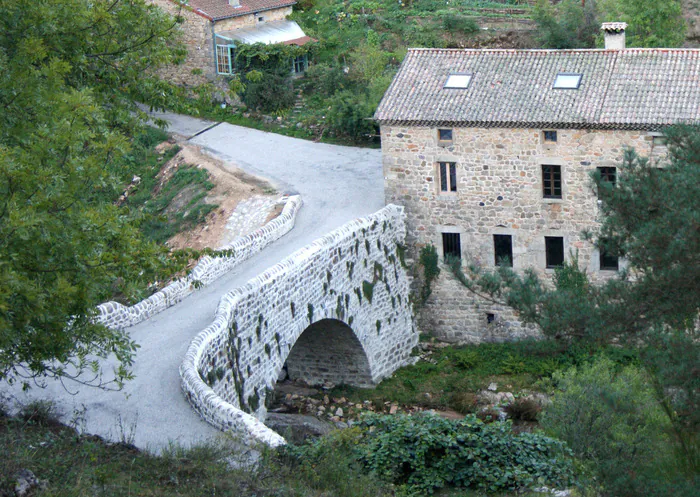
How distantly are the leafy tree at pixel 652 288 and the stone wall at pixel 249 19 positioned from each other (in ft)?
88.7

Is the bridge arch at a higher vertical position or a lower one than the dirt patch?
lower

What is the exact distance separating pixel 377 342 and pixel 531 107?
299 inches

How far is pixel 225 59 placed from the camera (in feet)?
131

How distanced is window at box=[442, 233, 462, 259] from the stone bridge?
4.14 feet

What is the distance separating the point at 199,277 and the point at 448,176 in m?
8.96

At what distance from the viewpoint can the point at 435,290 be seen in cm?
2959

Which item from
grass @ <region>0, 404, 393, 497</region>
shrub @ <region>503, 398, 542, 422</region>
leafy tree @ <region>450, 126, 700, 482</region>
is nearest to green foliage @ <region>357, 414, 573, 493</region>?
grass @ <region>0, 404, 393, 497</region>

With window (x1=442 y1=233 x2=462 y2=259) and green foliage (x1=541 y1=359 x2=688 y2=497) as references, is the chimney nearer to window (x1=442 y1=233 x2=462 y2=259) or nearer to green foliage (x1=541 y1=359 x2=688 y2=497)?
window (x1=442 y1=233 x2=462 y2=259)

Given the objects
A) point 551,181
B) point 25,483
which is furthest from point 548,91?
point 25,483

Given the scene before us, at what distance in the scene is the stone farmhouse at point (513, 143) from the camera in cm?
2655

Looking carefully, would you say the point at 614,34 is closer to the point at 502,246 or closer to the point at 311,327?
the point at 502,246

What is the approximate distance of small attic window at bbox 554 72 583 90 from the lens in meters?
27.3

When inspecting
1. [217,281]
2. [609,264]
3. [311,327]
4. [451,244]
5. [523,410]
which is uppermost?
[217,281]

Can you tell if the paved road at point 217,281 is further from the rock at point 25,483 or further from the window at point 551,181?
the window at point 551,181
